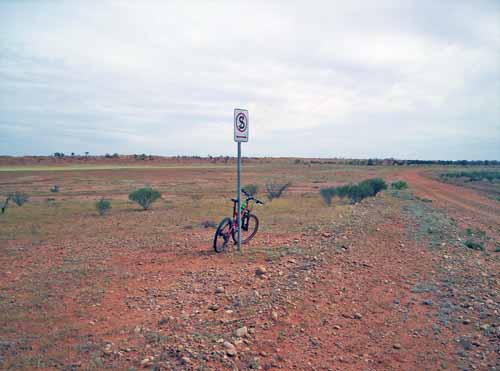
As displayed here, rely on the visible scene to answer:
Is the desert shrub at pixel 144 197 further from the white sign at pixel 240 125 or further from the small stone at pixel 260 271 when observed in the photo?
the small stone at pixel 260 271

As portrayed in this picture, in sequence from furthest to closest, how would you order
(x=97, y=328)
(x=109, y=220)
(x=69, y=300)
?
(x=109, y=220)
(x=69, y=300)
(x=97, y=328)

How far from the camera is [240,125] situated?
7.86m

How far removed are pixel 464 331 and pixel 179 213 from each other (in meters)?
12.6

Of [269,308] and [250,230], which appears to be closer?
[269,308]

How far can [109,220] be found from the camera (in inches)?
568

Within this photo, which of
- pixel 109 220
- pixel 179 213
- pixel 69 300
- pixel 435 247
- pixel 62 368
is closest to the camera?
pixel 62 368

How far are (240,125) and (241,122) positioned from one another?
0.20ft

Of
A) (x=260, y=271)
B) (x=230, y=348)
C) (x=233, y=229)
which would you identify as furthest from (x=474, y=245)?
(x=230, y=348)

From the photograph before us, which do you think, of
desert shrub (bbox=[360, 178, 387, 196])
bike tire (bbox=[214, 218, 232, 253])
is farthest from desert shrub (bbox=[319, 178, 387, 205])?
bike tire (bbox=[214, 218, 232, 253])

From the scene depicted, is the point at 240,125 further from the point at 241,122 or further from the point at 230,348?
the point at 230,348

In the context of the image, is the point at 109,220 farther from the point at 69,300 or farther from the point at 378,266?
the point at 378,266

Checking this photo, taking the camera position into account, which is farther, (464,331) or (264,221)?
(264,221)

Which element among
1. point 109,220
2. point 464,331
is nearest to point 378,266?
point 464,331

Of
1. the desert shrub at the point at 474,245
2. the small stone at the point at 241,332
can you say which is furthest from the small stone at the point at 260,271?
the desert shrub at the point at 474,245
